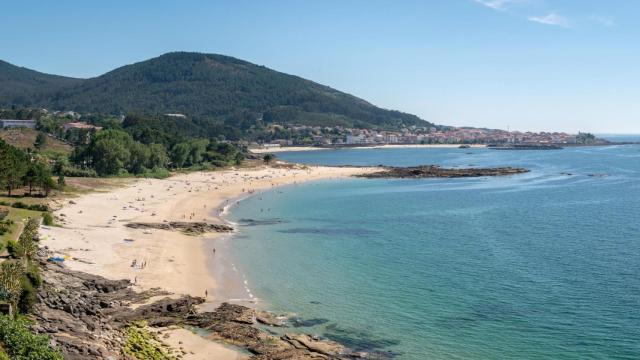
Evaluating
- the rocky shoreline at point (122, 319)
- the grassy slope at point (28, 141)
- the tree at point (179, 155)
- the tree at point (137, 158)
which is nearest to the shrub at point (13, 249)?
the rocky shoreline at point (122, 319)

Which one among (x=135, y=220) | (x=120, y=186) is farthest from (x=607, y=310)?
(x=120, y=186)

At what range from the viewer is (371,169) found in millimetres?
133875

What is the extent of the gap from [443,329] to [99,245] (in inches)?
1113

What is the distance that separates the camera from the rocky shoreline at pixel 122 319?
25781 millimetres

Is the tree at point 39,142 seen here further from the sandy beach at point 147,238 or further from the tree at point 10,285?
the tree at point 10,285

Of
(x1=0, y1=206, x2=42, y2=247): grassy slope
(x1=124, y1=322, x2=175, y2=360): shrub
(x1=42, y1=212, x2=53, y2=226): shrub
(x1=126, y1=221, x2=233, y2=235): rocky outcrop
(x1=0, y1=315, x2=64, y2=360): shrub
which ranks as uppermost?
(x1=0, y1=206, x2=42, y2=247): grassy slope

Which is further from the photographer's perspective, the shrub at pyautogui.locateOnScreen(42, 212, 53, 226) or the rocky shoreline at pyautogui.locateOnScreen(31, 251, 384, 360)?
the shrub at pyautogui.locateOnScreen(42, 212, 53, 226)

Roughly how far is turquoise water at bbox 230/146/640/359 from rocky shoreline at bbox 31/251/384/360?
2.39 metres

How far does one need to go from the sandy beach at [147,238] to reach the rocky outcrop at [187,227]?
1.27m

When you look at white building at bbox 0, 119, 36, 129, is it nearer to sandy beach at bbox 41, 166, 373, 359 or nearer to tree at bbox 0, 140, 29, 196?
sandy beach at bbox 41, 166, 373, 359

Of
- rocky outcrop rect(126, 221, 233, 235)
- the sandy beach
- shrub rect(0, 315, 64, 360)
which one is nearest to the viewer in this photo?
shrub rect(0, 315, 64, 360)

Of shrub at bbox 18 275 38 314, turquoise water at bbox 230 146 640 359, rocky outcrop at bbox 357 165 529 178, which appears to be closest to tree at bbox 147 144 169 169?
turquoise water at bbox 230 146 640 359

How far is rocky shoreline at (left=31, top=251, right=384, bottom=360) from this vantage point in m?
25.8

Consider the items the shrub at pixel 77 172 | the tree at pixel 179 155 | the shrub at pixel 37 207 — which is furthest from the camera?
the tree at pixel 179 155
